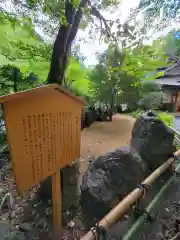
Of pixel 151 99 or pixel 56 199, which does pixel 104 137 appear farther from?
pixel 56 199

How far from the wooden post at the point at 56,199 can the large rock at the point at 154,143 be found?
1.43 metres

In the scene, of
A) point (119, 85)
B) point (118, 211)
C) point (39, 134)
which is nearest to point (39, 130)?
point (39, 134)

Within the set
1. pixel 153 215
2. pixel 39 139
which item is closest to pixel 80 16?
pixel 39 139

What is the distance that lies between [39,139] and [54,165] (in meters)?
0.30

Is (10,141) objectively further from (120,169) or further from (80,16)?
(80,16)

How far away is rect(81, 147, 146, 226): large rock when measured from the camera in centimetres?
184

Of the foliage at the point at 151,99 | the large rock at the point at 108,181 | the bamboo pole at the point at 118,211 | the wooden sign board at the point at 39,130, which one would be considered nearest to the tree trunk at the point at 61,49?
the wooden sign board at the point at 39,130

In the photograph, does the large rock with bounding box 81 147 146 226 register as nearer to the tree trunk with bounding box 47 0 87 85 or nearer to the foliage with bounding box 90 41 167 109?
the tree trunk with bounding box 47 0 87 85

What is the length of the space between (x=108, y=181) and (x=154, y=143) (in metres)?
1.05

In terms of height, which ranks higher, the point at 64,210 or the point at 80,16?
the point at 80,16

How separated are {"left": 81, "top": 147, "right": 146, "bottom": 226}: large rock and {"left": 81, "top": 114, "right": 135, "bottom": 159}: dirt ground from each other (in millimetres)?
1480

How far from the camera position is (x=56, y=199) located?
5.68 feet

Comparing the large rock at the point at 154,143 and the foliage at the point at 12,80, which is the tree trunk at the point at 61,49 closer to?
the foliage at the point at 12,80

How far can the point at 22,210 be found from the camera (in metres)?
2.12
